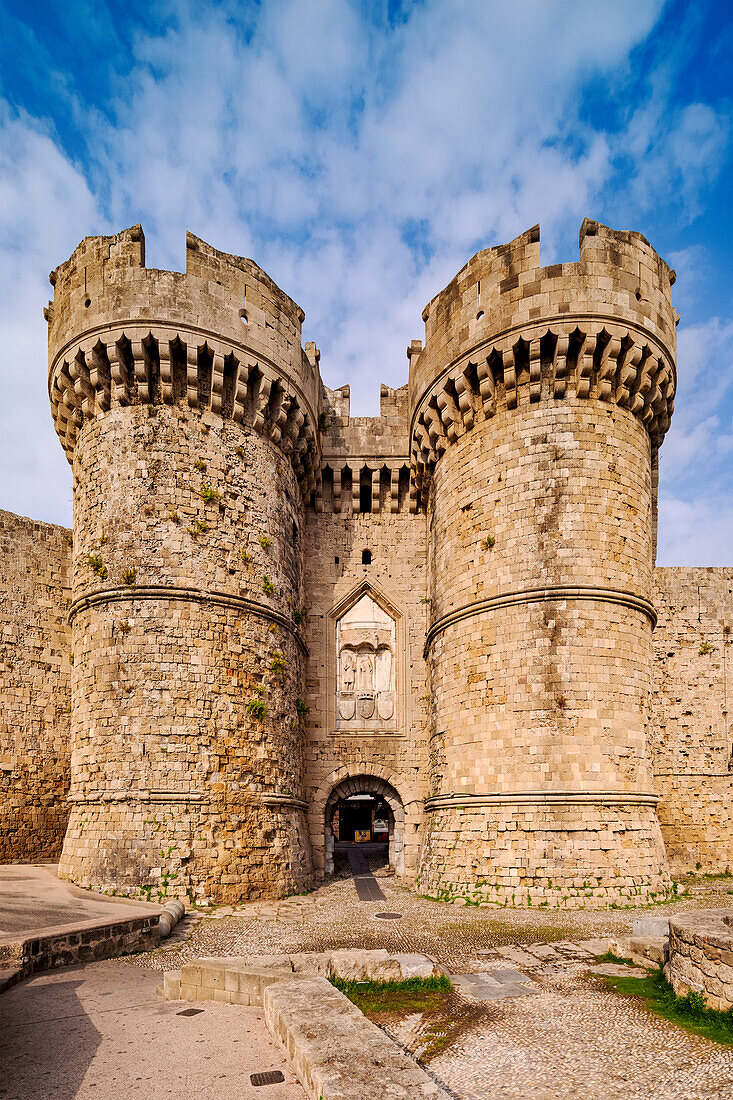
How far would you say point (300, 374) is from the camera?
14422 mm

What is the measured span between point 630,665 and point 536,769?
2.33 m

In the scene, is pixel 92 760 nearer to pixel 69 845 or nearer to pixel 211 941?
pixel 69 845

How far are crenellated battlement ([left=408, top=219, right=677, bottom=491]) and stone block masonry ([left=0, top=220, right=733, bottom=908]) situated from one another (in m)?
0.05

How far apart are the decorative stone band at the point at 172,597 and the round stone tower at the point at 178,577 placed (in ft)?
0.11

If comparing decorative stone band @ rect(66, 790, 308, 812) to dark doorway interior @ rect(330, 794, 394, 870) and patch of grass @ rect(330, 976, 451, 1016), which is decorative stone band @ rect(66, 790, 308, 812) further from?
dark doorway interior @ rect(330, 794, 394, 870)

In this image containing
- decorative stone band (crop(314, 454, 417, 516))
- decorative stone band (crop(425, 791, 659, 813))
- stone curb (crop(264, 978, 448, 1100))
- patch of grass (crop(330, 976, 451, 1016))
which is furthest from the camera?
decorative stone band (crop(314, 454, 417, 516))

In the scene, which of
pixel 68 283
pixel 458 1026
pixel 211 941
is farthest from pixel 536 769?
pixel 68 283

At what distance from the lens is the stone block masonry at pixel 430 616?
1114 centimetres

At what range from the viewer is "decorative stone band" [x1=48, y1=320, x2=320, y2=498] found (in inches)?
479

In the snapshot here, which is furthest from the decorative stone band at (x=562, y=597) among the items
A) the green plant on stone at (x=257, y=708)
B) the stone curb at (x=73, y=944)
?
the stone curb at (x=73, y=944)

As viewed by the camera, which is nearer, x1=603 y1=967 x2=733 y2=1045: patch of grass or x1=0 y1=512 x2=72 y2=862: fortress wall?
x1=603 y1=967 x2=733 y2=1045: patch of grass

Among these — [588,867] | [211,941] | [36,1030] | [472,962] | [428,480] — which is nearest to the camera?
[36,1030]

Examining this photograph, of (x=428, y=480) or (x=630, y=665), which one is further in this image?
(x=428, y=480)

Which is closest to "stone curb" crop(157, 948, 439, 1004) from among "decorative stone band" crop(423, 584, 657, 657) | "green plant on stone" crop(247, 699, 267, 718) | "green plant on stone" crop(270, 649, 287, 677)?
"green plant on stone" crop(247, 699, 267, 718)
